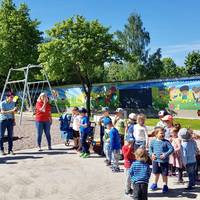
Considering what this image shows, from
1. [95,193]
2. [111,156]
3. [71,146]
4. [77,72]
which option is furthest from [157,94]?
[95,193]

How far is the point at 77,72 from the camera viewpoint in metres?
37.5

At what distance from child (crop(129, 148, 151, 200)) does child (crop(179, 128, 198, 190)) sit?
1706 millimetres

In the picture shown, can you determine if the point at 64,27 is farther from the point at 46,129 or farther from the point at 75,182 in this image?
the point at 75,182

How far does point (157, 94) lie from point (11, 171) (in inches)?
927

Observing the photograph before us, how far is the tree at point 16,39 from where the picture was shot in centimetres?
4541

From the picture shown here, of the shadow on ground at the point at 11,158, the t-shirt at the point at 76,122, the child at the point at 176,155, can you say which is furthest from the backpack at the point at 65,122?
the child at the point at 176,155

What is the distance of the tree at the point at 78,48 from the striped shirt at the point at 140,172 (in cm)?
2785

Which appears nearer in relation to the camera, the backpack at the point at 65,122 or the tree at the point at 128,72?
the backpack at the point at 65,122

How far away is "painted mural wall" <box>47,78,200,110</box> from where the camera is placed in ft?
101

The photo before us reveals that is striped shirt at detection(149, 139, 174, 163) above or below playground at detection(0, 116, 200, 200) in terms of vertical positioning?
above

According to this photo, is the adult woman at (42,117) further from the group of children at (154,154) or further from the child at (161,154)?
the child at (161,154)

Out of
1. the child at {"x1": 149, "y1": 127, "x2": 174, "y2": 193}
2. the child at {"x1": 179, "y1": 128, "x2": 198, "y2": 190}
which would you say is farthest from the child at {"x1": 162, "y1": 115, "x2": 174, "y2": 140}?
the child at {"x1": 149, "y1": 127, "x2": 174, "y2": 193}

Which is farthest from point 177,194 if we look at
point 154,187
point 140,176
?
point 140,176

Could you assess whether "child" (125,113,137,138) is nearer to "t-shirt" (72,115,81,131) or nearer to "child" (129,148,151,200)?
"child" (129,148,151,200)
